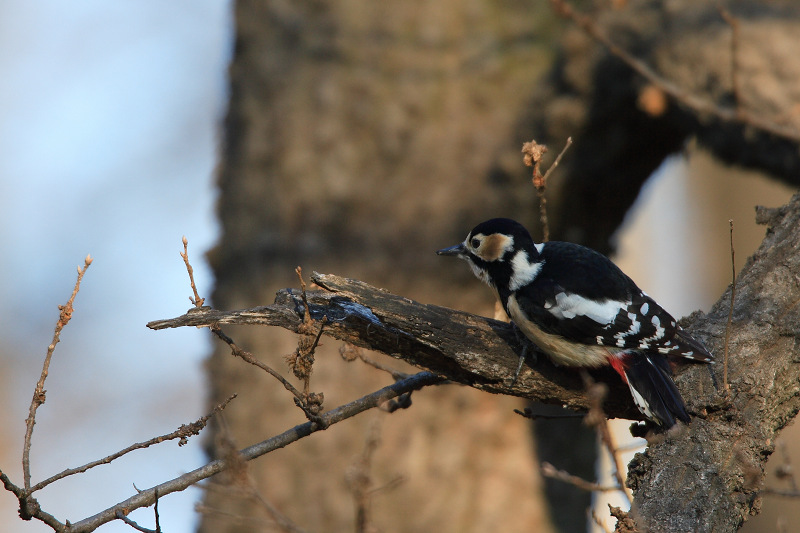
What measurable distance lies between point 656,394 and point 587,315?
457 millimetres

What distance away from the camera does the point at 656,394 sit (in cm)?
232

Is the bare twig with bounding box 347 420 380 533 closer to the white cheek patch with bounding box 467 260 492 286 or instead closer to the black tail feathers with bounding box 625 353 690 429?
the black tail feathers with bounding box 625 353 690 429

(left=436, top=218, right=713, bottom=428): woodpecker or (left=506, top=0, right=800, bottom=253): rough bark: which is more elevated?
(left=506, top=0, right=800, bottom=253): rough bark

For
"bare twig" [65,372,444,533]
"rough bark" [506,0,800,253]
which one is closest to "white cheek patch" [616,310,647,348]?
"bare twig" [65,372,444,533]

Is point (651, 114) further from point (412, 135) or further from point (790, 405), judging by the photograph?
point (790, 405)

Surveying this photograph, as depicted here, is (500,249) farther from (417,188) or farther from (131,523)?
(417,188)

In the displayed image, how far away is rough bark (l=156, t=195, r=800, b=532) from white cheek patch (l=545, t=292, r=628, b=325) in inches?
8.1

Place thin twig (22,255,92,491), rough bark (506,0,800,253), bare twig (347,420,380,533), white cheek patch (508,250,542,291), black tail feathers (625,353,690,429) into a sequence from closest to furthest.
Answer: bare twig (347,420,380,533) < thin twig (22,255,92,491) < black tail feathers (625,353,690,429) < white cheek patch (508,250,542,291) < rough bark (506,0,800,253)

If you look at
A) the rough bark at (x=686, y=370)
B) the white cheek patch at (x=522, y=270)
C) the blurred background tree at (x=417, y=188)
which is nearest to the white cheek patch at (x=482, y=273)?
the white cheek patch at (x=522, y=270)

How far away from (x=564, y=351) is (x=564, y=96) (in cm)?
286

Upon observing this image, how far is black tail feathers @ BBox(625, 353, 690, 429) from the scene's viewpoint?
90.5 inches

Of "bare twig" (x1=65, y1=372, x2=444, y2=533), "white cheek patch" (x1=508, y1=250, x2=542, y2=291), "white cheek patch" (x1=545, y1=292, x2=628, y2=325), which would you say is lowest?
"bare twig" (x1=65, y1=372, x2=444, y2=533)

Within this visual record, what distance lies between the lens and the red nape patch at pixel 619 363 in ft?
8.56

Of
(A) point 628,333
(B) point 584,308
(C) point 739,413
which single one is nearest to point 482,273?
(B) point 584,308
